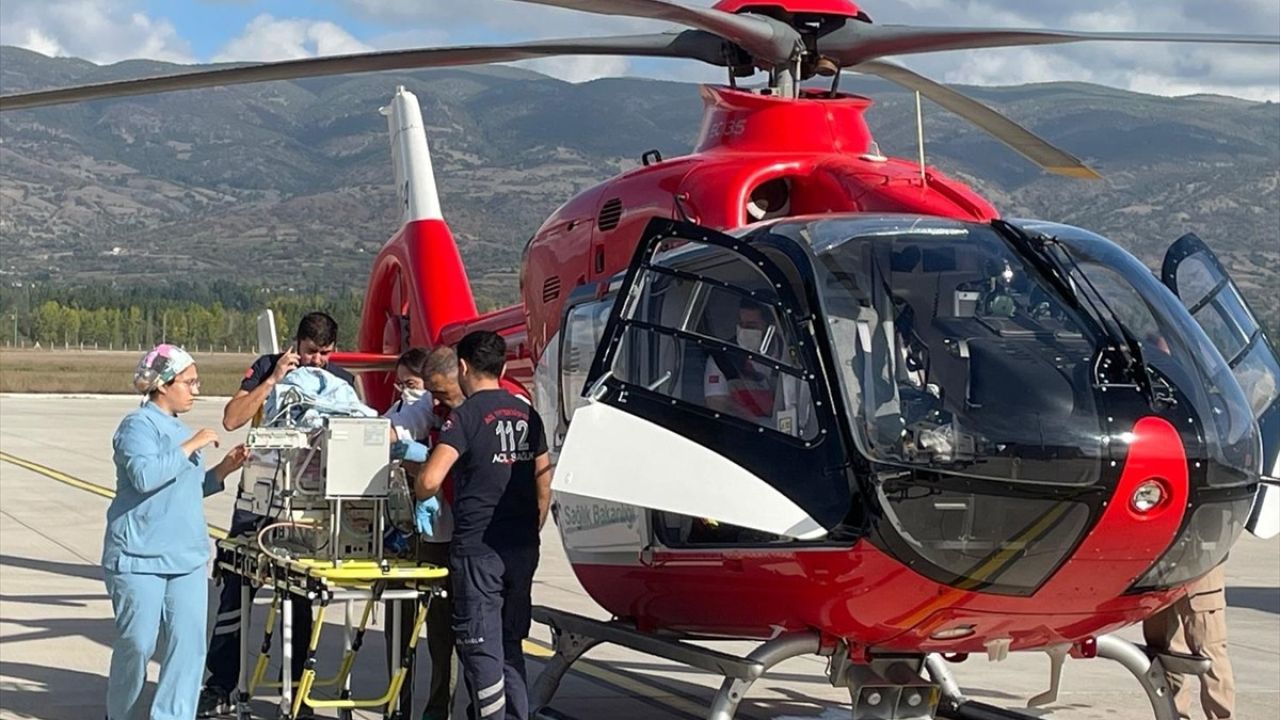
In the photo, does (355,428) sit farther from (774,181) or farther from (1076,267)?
(1076,267)

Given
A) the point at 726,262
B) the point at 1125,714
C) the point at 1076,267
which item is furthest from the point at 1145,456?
the point at 1125,714

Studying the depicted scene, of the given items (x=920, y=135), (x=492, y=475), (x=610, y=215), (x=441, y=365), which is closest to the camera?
(x=492, y=475)

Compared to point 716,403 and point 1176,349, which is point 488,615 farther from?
point 1176,349

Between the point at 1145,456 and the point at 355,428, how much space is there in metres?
3.25

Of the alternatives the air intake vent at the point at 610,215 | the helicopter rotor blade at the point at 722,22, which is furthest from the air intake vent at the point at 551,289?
the helicopter rotor blade at the point at 722,22

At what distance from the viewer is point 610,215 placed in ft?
29.9

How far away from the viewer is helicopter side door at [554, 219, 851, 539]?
261 inches

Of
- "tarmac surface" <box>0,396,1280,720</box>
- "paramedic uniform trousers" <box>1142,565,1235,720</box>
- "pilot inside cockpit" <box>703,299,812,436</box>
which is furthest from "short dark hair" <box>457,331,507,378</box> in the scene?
"paramedic uniform trousers" <box>1142,565,1235,720</box>

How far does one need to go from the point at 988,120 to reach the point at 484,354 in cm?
372

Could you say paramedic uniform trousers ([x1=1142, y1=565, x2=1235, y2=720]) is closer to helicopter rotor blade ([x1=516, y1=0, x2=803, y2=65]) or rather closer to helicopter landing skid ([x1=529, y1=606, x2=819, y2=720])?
helicopter landing skid ([x1=529, y1=606, x2=819, y2=720])

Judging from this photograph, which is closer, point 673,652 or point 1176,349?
point 1176,349

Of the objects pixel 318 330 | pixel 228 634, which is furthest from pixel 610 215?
pixel 228 634

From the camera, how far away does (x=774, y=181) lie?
8.72 meters

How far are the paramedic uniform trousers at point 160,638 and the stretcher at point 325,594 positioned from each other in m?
0.45
